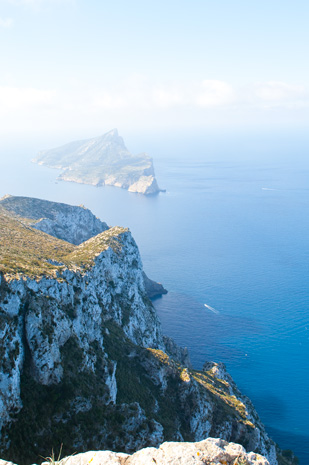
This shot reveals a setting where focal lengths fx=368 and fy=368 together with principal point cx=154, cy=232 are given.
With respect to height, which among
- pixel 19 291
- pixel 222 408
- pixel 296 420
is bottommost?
pixel 296 420

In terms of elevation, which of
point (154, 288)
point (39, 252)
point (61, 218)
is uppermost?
point (61, 218)

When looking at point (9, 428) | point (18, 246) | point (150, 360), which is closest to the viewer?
point (9, 428)

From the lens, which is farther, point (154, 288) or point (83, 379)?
point (154, 288)

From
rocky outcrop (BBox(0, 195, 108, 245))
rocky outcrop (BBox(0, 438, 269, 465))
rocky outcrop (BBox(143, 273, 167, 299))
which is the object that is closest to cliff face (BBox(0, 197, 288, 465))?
rocky outcrop (BBox(0, 438, 269, 465))

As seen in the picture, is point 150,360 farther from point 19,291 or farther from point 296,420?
point 296,420

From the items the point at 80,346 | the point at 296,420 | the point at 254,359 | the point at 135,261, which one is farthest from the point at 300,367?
the point at 80,346

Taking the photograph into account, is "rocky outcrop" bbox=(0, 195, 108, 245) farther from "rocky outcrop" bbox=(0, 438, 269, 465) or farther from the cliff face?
"rocky outcrop" bbox=(0, 438, 269, 465)

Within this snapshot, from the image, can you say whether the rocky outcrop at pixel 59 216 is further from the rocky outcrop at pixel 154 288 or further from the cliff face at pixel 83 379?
the cliff face at pixel 83 379

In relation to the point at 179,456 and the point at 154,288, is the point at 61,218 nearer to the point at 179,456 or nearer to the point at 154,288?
the point at 154,288

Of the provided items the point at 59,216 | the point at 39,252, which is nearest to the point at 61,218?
the point at 59,216
